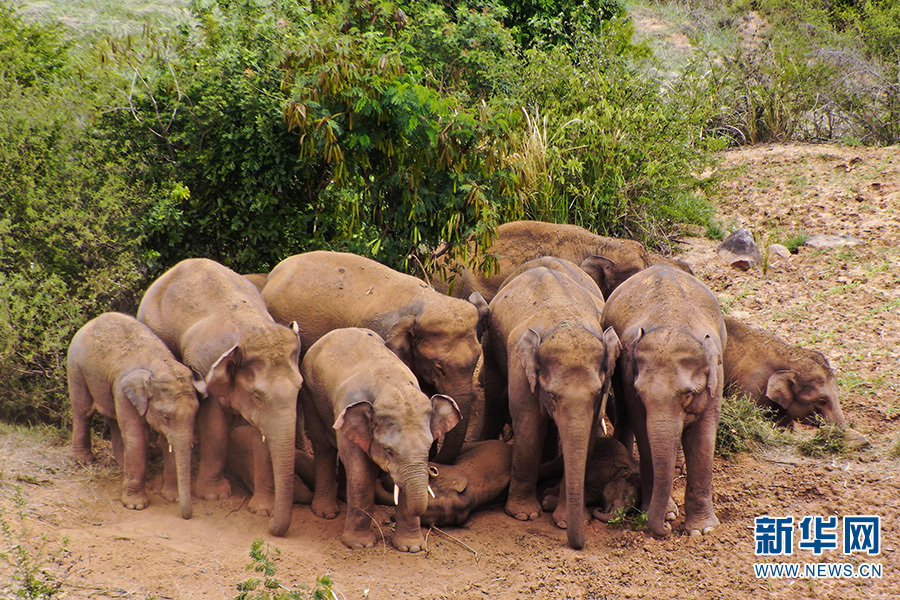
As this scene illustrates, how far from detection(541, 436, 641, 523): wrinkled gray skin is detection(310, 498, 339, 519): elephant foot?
166 centimetres

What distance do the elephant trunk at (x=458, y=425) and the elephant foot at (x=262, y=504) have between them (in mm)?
1359

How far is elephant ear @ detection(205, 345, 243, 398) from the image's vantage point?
6.38m

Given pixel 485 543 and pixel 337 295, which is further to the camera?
pixel 337 295

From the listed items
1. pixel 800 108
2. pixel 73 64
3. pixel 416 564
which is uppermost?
pixel 73 64

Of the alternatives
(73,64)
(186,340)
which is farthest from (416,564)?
(73,64)

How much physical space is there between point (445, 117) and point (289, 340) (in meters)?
3.27

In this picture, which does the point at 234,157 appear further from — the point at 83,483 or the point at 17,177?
the point at 83,483

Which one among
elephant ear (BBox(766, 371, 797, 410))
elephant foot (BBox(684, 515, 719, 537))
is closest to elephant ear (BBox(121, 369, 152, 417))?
elephant foot (BBox(684, 515, 719, 537))

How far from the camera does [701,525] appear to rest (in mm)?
6488

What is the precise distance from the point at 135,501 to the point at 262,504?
0.94 metres

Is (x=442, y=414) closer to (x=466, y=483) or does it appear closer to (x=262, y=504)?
(x=466, y=483)

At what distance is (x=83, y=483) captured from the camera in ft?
22.5

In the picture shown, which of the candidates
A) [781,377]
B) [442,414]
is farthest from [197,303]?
[781,377]

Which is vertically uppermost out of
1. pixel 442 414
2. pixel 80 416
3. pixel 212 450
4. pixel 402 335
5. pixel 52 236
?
pixel 52 236
